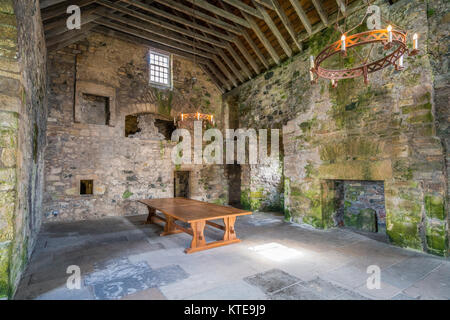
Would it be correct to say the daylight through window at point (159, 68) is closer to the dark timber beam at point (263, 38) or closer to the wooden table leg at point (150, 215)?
the dark timber beam at point (263, 38)

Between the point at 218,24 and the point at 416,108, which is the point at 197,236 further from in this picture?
the point at 218,24

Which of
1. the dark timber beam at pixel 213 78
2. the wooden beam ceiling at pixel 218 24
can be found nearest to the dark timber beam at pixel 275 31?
the wooden beam ceiling at pixel 218 24

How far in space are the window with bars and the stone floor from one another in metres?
5.08

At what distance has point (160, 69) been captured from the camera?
306 inches

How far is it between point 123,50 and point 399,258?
820cm

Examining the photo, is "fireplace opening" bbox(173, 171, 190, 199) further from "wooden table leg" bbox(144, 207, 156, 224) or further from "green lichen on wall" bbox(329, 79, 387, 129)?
"green lichen on wall" bbox(329, 79, 387, 129)

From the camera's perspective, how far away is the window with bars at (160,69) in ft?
24.9

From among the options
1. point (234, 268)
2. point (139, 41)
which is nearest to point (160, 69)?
point (139, 41)

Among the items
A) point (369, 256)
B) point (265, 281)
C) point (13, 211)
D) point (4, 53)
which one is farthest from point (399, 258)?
point (4, 53)

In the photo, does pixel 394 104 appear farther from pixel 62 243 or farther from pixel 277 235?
pixel 62 243

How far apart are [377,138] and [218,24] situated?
15.0ft

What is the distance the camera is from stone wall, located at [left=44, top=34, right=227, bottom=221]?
6.07m

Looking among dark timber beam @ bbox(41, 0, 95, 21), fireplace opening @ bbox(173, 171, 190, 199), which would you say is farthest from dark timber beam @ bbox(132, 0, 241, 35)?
fireplace opening @ bbox(173, 171, 190, 199)

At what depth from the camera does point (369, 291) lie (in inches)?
94.7
